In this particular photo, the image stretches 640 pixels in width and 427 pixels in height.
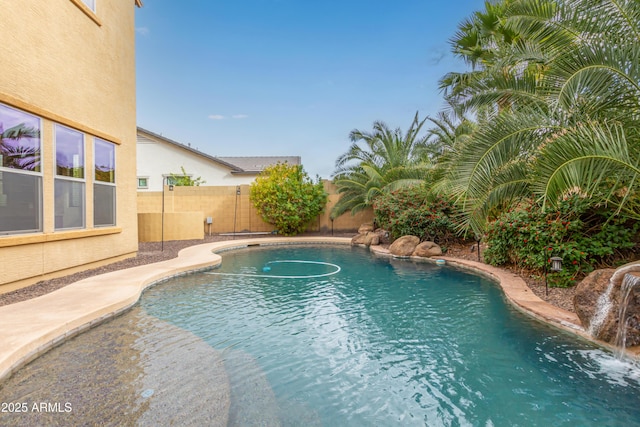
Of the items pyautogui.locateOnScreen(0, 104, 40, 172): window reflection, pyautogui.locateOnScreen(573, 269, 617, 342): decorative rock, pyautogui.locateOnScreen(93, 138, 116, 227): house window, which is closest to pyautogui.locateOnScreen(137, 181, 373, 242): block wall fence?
pyautogui.locateOnScreen(93, 138, 116, 227): house window

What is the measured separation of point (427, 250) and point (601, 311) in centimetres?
679

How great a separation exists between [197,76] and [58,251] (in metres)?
14.3

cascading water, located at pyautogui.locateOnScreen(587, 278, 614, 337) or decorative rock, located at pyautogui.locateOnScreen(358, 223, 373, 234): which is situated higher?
decorative rock, located at pyautogui.locateOnScreen(358, 223, 373, 234)

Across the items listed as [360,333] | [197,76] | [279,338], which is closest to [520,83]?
[360,333]

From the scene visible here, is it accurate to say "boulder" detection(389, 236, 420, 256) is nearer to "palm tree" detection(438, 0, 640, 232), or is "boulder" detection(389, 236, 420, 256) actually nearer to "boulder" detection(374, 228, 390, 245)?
"boulder" detection(374, 228, 390, 245)

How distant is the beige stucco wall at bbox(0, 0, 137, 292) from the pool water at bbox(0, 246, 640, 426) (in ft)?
6.74

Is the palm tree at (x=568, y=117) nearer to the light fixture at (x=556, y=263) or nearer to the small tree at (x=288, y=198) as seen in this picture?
the light fixture at (x=556, y=263)

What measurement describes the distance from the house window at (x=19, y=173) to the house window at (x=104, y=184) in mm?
1674

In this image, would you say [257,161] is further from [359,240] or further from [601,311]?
[601,311]

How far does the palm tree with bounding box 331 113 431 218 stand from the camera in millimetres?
14394

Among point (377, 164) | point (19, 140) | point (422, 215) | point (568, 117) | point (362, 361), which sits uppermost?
point (377, 164)

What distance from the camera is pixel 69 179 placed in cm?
690

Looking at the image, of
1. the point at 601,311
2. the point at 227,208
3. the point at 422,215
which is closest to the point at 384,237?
the point at 422,215

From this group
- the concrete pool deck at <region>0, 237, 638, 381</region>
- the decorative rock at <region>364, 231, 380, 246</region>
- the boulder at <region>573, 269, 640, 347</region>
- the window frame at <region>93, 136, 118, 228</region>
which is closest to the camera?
the concrete pool deck at <region>0, 237, 638, 381</region>
